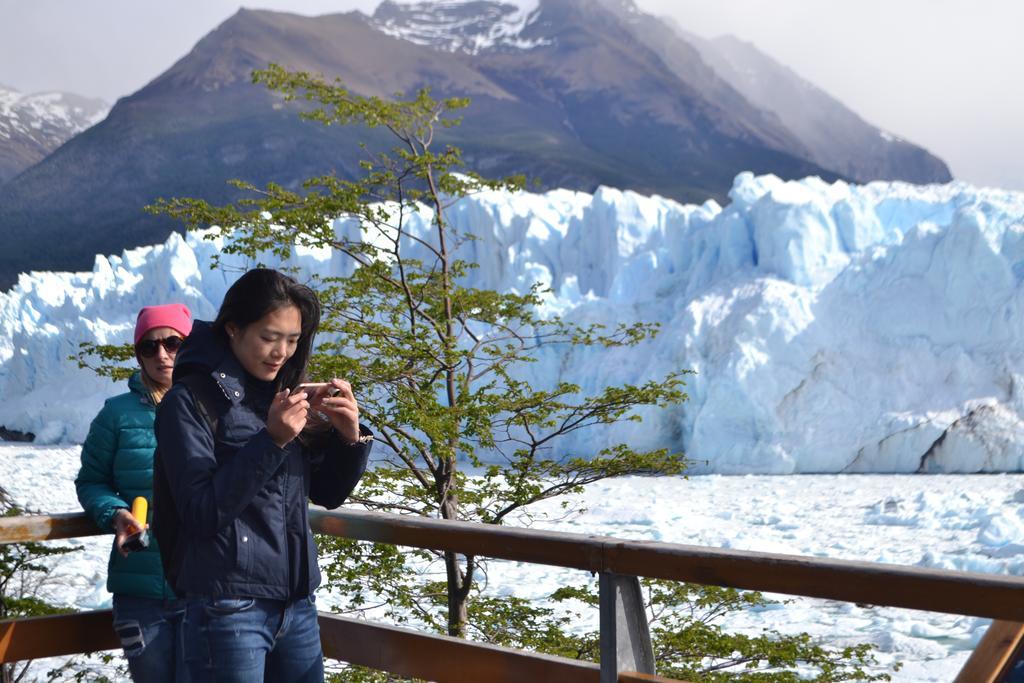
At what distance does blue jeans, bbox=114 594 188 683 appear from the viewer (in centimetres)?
171

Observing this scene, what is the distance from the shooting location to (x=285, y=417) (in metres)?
1.42

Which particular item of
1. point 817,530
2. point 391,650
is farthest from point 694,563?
point 817,530

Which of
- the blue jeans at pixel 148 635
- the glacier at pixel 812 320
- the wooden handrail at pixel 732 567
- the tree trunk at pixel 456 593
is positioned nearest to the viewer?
the wooden handrail at pixel 732 567

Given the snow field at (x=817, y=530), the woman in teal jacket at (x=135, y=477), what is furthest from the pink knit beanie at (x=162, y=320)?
the snow field at (x=817, y=530)

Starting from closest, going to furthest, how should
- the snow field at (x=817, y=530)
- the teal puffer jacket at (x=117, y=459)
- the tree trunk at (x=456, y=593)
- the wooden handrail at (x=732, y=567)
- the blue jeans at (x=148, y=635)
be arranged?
the wooden handrail at (x=732, y=567)
the blue jeans at (x=148, y=635)
the teal puffer jacket at (x=117, y=459)
the tree trunk at (x=456, y=593)
the snow field at (x=817, y=530)

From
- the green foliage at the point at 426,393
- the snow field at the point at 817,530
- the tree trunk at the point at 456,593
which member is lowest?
the snow field at the point at 817,530

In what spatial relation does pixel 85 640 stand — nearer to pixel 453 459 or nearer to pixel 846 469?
pixel 453 459

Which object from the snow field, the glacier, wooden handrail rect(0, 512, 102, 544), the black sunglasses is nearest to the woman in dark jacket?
the black sunglasses

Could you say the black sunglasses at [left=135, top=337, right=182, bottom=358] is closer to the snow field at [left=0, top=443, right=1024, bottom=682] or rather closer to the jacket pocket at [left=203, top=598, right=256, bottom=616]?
the jacket pocket at [left=203, top=598, right=256, bottom=616]

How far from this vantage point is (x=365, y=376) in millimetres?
6191

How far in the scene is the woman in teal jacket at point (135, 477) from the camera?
5.75ft

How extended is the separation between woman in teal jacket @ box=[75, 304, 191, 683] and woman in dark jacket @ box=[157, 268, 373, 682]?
28cm

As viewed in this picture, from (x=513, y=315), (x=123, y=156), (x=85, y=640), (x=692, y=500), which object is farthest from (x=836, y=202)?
(x=123, y=156)

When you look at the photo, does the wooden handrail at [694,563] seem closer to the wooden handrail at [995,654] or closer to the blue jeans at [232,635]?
the wooden handrail at [995,654]
